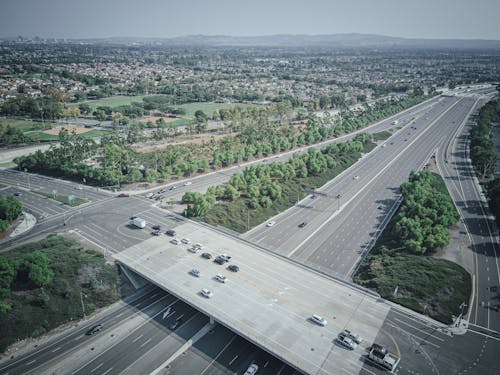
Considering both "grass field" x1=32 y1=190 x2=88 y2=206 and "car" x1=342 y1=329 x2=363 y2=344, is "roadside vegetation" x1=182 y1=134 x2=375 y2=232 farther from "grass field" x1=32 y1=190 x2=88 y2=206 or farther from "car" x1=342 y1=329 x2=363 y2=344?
"car" x1=342 y1=329 x2=363 y2=344

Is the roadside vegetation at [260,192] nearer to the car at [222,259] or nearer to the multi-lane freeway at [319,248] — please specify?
the multi-lane freeway at [319,248]

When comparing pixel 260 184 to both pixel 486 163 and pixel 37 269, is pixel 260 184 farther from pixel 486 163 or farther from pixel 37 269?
pixel 486 163

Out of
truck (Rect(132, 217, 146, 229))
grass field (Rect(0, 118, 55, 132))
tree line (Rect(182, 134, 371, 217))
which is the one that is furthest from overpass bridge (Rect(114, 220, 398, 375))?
grass field (Rect(0, 118, 55, 132))

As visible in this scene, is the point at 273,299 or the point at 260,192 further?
the point at 260,192

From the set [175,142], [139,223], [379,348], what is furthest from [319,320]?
[175,142]

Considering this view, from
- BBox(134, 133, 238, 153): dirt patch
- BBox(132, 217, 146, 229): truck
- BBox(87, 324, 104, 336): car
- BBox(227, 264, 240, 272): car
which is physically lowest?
BBox(87, 324, 104, 336): car

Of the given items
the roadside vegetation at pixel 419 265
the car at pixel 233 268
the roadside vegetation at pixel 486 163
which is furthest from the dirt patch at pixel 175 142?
the roadside vegetation at pixel 486 163
